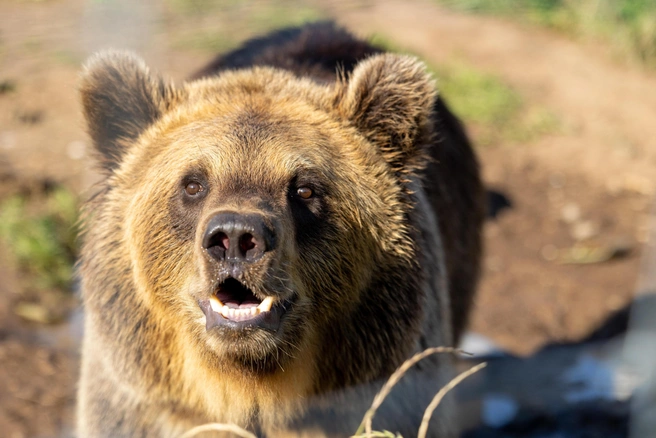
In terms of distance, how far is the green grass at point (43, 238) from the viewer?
272 inches

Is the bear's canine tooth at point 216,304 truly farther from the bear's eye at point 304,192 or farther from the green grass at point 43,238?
the green grass at point 43,238

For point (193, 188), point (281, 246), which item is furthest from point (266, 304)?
point (193, 188)

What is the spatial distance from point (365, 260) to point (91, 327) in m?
1.41

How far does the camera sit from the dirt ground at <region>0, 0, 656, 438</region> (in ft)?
20.0

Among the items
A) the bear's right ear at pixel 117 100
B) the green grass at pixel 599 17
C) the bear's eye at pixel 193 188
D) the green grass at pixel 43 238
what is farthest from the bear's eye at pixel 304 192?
the green grass at pixel 599 17

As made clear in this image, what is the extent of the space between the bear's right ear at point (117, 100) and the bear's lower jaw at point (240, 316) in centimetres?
110

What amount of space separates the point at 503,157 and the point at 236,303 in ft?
23.8

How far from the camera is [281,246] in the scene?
313 cm

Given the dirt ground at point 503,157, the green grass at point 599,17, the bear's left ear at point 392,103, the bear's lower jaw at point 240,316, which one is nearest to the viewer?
the bear's lower jaw at point 240,316

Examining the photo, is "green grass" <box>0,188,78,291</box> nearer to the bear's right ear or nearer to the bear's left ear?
the bear's right ear

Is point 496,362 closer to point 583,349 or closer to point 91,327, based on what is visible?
point 583,349

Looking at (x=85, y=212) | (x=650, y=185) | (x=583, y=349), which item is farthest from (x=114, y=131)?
(x=650, y=185)

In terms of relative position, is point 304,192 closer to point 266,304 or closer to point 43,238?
point 266,304

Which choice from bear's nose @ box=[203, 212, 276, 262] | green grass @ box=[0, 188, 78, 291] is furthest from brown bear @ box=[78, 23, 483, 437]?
green grass @ box=[0, 188, 78, 291]
